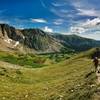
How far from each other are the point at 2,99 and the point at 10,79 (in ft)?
109

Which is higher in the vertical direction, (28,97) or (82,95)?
(82,95)

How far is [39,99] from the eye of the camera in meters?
48.2

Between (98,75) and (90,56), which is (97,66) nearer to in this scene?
(98,75)

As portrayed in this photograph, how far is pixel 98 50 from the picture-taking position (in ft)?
564

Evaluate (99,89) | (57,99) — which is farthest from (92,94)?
(57,99)

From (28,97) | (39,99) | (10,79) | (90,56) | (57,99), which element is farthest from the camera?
(90,56)

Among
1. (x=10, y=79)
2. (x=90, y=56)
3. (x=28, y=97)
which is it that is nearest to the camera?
(x=28, y=97)

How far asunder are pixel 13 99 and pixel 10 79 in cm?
3328

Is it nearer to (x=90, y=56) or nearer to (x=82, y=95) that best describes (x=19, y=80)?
(x=82, y=95)

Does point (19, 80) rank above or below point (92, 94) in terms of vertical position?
below

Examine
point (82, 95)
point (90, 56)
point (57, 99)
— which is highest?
point (82, 95)

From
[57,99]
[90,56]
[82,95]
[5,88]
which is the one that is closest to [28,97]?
[57,99]

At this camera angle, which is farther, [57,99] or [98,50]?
[98,50]

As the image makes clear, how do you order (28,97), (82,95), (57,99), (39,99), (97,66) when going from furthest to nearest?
(97,66), (28,97), (39,99), (57,99), (82,95)
